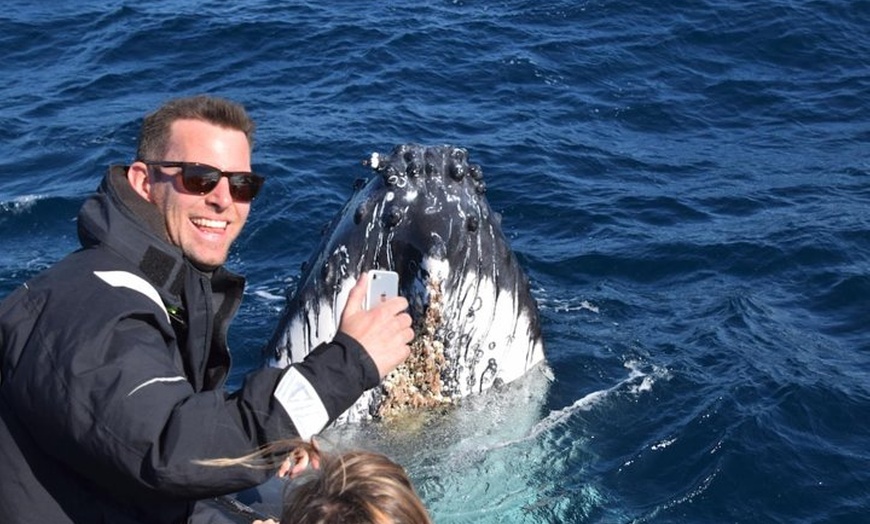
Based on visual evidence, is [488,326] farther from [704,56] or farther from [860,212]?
[704,56]

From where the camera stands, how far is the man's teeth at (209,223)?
4441mm

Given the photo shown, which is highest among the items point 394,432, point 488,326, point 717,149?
point 488,326

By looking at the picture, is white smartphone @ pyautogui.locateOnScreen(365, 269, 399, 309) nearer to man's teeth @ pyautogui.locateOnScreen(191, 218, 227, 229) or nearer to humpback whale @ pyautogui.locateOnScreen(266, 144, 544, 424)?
man's teeth @ pyautogui.locateOnScreen(191, 218, 227, 229)

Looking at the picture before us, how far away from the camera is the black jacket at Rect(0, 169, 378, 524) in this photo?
11.8 feet

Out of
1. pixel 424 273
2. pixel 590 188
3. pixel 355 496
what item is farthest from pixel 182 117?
pixel 590 188

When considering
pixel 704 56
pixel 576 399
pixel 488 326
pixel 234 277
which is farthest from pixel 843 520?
pixel 704 56

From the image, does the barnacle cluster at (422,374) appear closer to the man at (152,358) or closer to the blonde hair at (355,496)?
the man at (152,358)

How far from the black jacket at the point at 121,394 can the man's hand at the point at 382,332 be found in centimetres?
3

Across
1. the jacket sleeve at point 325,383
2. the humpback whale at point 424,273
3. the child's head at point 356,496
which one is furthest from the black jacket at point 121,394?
the humpback whale at point 424,273

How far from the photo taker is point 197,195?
4344mm

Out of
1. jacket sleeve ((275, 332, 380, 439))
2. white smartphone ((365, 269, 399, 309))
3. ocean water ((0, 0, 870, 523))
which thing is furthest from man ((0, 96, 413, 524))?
ocean water ((0, 0, 870, 523))

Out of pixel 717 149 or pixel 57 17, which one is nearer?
pixel 717 149

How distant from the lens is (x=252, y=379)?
12.6 feet

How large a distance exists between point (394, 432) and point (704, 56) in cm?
1348
